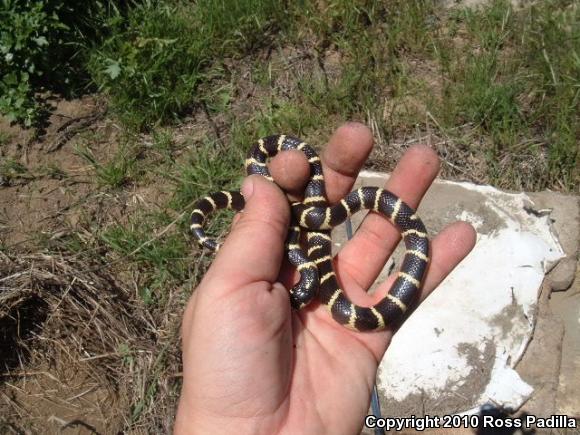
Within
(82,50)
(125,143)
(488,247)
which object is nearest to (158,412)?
(125,143)

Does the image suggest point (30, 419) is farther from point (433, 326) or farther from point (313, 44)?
point (313, 44)

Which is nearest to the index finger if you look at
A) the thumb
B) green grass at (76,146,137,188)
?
the thumb

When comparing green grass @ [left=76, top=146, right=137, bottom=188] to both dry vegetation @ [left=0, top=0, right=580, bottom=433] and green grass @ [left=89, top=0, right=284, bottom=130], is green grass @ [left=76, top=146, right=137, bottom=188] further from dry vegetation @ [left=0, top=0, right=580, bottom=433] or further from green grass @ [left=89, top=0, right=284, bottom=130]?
green grass @ [left=89, top=0, right=284, bottom=130]

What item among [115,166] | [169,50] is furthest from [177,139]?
[169,50]

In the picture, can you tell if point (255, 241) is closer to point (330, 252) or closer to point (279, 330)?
point (279, 330)

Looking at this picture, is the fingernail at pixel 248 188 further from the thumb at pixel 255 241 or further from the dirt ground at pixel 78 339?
the dirt ground at pixel 78 339
